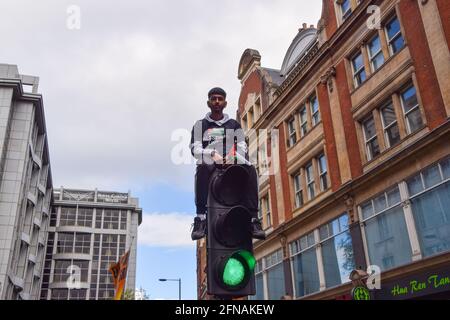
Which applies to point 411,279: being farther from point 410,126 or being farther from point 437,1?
point 437,1

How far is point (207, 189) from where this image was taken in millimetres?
3430

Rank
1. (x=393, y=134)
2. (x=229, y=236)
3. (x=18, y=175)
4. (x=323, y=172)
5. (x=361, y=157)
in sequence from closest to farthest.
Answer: (x=229, y=236) → (x=393, y=134) → (x=361, y=157) → (x=323, y=172) → (x=18, y=175)

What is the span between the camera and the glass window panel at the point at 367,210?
59.0 feet

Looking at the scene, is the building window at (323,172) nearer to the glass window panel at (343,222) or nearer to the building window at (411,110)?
the glass window panel at (343,222)

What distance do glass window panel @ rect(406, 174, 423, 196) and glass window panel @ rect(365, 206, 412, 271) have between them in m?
0.79

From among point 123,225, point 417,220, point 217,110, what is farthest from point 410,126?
point 123,225

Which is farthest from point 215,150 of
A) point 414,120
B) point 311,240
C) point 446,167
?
point 311,240

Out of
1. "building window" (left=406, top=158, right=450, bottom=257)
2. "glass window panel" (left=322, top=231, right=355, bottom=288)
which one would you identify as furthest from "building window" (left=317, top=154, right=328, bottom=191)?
"building window" (left=406, top=158, right=450, bottom=257)

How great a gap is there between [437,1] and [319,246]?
39.5 ft

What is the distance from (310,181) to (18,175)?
1176 inches

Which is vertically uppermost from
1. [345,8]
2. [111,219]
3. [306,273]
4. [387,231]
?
[111,219]

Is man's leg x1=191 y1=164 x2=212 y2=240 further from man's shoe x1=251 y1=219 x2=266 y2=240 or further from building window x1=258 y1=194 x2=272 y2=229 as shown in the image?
building window x1=258 y1=194 x2=272 y2=229

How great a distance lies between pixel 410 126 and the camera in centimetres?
1655

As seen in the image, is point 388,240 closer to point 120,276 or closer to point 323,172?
point 323,172
